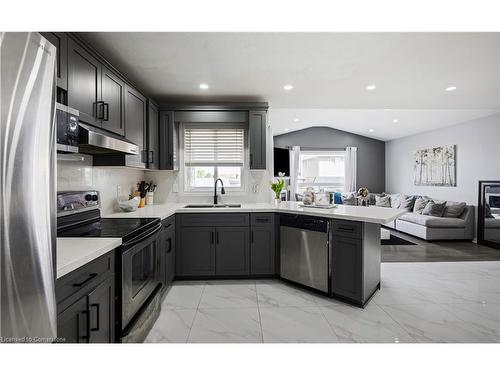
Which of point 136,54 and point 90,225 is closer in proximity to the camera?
point 90,225

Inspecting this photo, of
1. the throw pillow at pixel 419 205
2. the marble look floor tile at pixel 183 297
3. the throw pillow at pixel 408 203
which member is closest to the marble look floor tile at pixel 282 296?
the marble look floor tile at pixel 183 297

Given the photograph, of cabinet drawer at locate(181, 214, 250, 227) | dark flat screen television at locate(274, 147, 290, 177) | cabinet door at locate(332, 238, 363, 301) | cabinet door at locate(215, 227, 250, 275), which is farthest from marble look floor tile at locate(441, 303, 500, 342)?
dark flat screen television at locate(274, 147, 290, 177)

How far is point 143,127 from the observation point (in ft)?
8.87

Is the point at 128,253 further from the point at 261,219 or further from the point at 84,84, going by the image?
the point at 261,219

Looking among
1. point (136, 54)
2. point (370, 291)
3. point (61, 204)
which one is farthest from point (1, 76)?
point (370, 291)

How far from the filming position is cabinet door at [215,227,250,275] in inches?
108

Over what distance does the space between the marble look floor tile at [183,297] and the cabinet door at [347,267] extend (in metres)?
1.41

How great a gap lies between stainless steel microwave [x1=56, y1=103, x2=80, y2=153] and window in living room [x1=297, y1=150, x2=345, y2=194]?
7.28m

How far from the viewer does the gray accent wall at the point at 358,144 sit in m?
8.05

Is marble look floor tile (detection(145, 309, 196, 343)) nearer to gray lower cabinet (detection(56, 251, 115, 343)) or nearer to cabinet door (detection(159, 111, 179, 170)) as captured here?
gray lower cabinet (detection(56, 251, 115, 343))

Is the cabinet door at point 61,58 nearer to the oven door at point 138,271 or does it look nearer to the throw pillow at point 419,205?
the oven door at point 138,271

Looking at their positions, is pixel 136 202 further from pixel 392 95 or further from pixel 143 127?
pixel 392 95

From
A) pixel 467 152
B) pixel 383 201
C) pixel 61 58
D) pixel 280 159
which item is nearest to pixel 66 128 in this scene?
pixel 61 58
